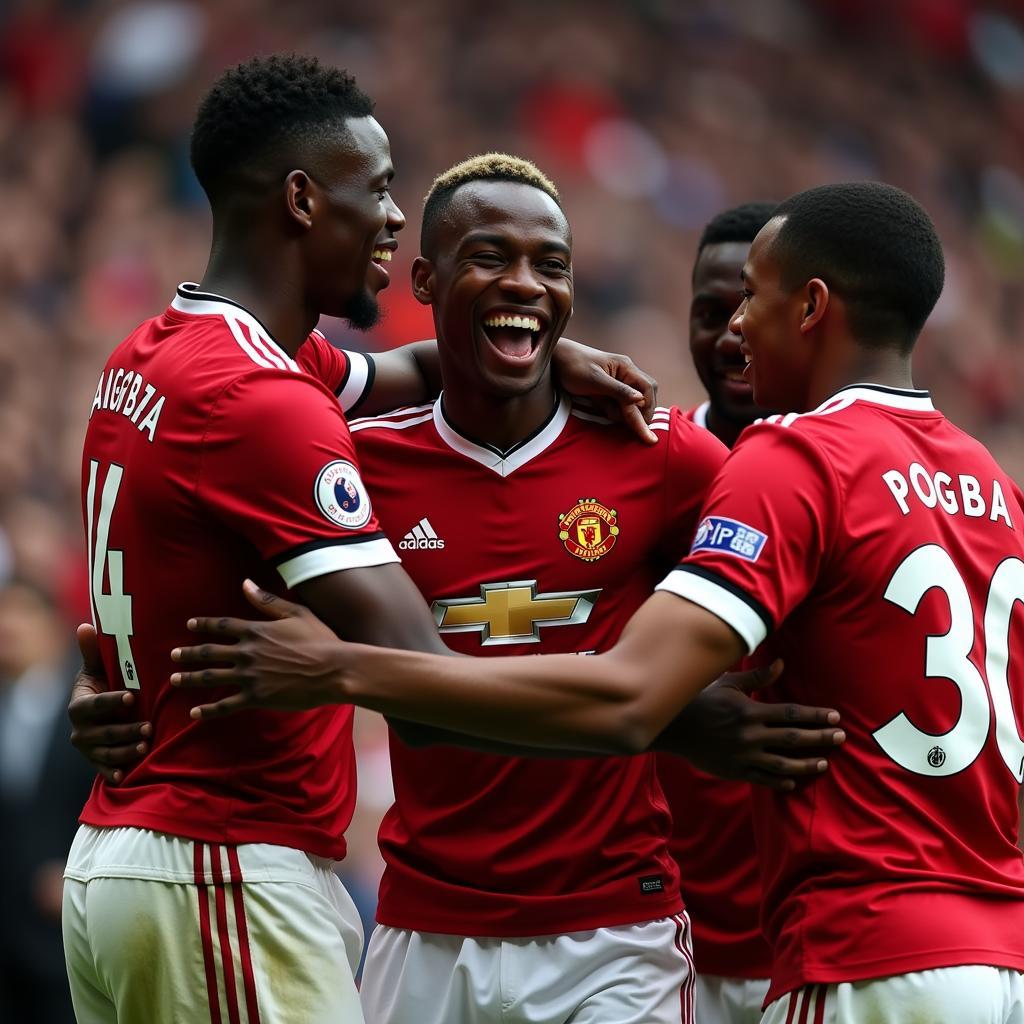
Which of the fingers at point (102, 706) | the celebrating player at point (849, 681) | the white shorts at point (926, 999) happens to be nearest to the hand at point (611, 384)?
the celebrating player at point (849, 681)

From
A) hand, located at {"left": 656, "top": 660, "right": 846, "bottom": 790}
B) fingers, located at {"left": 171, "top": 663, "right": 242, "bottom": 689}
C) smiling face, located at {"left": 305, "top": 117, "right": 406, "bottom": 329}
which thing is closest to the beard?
smiling face, located at {"left": 305, "top": 117, "right": 406, "bottom": 329}

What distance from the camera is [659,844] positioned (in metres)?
3.77

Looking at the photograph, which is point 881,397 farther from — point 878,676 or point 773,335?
point 878,676

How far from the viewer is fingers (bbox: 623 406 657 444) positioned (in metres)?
3.87

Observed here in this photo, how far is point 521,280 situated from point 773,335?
76 centimetres

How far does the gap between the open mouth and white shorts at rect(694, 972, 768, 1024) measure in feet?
5.63

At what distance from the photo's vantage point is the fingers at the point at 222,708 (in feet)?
10.0

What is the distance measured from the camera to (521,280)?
3.90 m

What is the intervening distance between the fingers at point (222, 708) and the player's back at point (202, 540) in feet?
0.68

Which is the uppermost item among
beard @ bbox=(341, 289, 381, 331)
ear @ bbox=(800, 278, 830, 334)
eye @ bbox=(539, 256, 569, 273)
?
eye @ bbox=(539, 256, 569, 273)

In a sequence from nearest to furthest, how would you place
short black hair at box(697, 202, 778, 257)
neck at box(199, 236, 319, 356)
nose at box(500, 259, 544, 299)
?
1. neck at box(199, 236, 319, 356)
2. nose at box(500, 259, 544, 299)
3. short black hair at box(697, 202, 778, 257)

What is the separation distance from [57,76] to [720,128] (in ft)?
17.1

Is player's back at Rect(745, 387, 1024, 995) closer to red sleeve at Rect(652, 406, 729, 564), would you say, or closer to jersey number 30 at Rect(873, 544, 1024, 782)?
jersey number 30 at Rect(873, 544, 1024, 782)

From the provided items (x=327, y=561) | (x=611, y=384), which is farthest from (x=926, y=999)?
(x=611, y=384)
